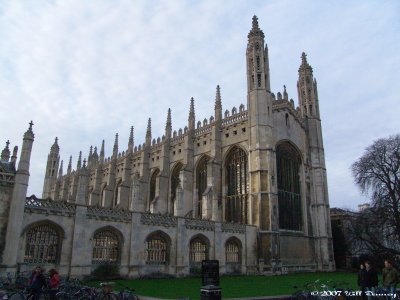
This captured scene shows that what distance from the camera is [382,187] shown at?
31.5 meters

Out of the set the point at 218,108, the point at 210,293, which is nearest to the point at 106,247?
the point at 210,293

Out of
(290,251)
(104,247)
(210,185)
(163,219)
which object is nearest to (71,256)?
(104,247)

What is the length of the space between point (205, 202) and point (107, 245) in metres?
12.2

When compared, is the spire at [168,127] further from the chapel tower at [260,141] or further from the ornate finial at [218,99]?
the chapel tower at [260,141]

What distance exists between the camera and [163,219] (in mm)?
25344

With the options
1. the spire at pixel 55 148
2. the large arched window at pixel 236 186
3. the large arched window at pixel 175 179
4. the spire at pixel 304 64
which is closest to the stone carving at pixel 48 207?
the large arched window at pixel 236 186

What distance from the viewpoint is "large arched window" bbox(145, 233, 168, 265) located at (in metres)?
24.6

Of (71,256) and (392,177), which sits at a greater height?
(392,177)

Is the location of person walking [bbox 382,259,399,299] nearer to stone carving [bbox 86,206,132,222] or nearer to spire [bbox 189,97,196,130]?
stone carving [bbox 86,206,132,222]

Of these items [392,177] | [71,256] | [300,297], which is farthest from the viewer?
[392,177]

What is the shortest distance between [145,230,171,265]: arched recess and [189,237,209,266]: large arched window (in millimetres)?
2641

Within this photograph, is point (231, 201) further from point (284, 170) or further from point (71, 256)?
point (71, 256)

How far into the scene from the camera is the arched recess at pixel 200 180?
39.7 metres

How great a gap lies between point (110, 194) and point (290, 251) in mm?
26201
